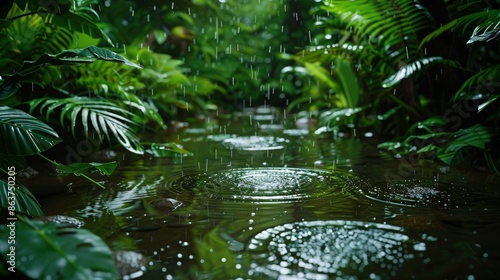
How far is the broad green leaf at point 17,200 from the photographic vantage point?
1.93m

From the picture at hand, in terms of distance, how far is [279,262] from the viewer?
1.57 m

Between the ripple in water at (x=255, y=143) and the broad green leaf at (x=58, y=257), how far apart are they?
9.65 feet

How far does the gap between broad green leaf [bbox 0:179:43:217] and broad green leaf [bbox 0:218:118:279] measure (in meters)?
0.57

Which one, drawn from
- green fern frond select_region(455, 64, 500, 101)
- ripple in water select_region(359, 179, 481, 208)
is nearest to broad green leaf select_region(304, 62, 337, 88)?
green fern frond select_region(455, 64, 500, 101)

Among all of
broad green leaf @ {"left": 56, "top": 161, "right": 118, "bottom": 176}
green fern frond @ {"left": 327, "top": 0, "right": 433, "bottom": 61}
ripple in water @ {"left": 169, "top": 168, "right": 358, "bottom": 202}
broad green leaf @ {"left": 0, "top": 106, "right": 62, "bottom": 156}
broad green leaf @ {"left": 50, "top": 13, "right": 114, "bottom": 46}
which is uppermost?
Answer: green fern frond @ {"left": 327, "top": 0, "right": 433, "bottom": 61}

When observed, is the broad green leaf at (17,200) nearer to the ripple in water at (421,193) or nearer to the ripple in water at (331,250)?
the ripple in water at (331,250)

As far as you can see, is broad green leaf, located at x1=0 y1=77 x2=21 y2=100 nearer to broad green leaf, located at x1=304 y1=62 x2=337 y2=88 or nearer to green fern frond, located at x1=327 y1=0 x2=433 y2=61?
green fern frond, located at x1=327 y1=0 x2=433 y2=61

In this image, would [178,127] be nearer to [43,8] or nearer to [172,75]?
[172,75]

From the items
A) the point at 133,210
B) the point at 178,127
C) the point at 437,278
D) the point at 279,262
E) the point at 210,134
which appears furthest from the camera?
the point at 178,127

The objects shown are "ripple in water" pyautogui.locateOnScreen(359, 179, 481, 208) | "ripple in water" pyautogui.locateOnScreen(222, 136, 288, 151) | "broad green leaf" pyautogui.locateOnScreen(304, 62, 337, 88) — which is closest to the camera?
"ripple in water" pyautogui.locateOnScreen(359, 179, 481, 208)

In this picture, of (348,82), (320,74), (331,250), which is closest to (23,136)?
(331,250)

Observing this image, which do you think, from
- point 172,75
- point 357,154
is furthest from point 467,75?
point 172,75

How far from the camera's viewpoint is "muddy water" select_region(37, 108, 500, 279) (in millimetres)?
1546

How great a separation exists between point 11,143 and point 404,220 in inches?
67.7
